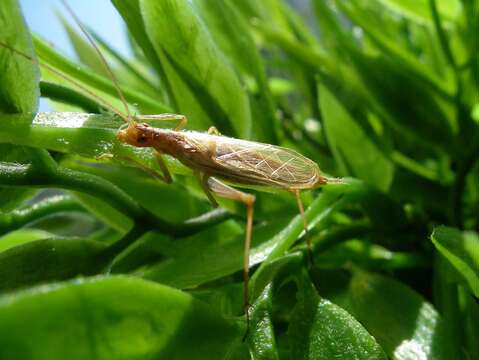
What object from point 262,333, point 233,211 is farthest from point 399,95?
point 262,333

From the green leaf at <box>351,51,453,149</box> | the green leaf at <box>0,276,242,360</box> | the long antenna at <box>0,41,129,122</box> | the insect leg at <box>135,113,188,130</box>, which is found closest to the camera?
the green leaf at <box>0,276,242,360</box>

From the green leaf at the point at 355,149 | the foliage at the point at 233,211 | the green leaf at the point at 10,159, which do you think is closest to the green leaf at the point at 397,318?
the foliage at the point at 233,211

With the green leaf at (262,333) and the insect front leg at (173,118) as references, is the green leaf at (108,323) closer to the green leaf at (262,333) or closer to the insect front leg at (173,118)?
the green leaf at (262,333)

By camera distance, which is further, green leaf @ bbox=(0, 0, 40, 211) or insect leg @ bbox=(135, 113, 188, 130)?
insect leg @ bbox=(135, 113, 188, 130)

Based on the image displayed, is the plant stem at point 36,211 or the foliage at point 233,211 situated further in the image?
the plant stem at point 36,211

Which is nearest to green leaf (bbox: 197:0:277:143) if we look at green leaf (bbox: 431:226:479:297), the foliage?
the foliage

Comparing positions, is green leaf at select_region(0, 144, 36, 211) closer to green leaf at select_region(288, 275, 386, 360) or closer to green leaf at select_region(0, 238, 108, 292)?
green leaf at select_region(0, 238, 108, 292)

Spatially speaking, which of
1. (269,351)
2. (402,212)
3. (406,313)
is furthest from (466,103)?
(269,351)
